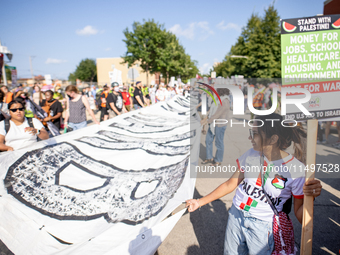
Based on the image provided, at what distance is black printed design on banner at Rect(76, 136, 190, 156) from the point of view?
419cm

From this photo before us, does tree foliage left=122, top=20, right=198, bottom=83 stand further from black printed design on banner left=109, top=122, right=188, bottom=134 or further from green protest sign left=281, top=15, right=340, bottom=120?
green protest sign left=281, top=15, right=340, bottom=120

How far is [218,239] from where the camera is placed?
2.93 meters

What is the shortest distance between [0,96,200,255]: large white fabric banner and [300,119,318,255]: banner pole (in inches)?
42.6

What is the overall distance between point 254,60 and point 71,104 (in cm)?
2967

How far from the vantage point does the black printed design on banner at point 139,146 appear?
4194 mm

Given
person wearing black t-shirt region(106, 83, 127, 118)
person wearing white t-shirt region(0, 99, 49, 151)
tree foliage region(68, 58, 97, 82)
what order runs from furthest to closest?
tree foliage region(68, 58, 97, 82), person wearing black t-shirt region(106, 83, 127, 118), person wearing white t-shirt region(0, 99, 49, 151)

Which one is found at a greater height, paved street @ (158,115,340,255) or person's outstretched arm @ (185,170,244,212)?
person's outstretched arm @ (185,170,244,212)

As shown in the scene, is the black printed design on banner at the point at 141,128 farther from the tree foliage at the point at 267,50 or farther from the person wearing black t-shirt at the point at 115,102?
the tree foliage at the point at 267,50

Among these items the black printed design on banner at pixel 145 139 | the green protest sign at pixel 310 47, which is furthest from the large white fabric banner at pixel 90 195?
the green protest sign at pixel 310 47

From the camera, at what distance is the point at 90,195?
8.89 feet

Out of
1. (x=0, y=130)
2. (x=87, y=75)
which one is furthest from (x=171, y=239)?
(x=87, y=75)

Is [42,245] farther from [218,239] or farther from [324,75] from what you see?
[324,75]

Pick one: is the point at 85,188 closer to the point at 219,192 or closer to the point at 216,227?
the point at 219,192

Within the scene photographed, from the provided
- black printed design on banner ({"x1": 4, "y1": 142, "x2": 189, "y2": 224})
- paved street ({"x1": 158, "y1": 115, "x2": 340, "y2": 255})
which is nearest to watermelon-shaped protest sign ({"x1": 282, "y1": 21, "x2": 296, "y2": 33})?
black printed design on banner ({"x1": 4, "y1": 142, "x2": 189, "y2": 224})
